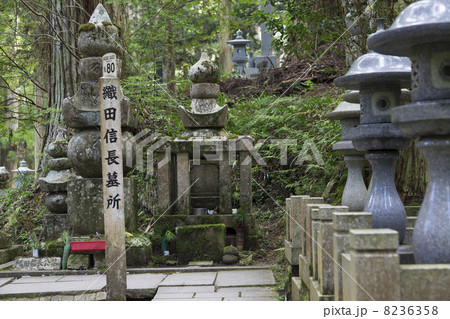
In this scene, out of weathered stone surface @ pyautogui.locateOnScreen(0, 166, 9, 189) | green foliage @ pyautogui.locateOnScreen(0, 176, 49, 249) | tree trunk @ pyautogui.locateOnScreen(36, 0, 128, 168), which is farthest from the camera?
weathered stone surface @ pyautogui.locateOnScreen(0, 166, 9, 189)

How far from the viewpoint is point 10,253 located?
7.51 metres

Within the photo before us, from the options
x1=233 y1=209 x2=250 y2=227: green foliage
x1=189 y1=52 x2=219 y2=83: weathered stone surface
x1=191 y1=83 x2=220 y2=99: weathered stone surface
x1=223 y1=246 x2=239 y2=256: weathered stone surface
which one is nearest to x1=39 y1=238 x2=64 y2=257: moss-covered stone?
x1=223 y1=246 x2=239 y2=256: weathered stone surface

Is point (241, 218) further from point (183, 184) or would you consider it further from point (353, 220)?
point (353, 220)

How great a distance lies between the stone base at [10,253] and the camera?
288 inches

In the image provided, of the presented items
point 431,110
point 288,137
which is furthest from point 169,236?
point 431,110

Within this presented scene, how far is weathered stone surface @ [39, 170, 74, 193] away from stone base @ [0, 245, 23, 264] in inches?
39.8

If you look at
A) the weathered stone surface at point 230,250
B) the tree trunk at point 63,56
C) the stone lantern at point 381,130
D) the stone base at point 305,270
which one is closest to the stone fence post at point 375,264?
the stone lantern at point 381,130

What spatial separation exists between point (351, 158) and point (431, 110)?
2423 millimetres

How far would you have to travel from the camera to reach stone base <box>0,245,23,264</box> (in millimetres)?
7304

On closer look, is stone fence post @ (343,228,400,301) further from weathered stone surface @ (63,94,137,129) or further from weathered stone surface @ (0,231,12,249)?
weathered stone surface @ (0,231,12,249)

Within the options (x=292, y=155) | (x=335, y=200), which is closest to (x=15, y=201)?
(x=292, y=155)

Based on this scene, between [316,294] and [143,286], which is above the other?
[316,294]

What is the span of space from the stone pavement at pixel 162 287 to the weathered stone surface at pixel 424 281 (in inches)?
107

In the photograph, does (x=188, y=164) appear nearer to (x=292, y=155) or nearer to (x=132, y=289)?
(x=132, y=289)
